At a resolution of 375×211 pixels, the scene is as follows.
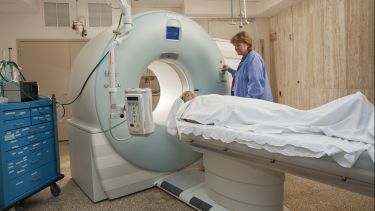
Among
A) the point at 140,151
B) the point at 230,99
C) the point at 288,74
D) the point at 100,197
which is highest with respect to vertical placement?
the point at 288,74

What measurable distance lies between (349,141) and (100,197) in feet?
5.79

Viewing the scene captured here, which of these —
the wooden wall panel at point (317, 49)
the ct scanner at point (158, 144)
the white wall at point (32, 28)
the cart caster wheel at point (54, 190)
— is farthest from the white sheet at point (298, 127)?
the white wall at point (32, 28)

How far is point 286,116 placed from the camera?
59.1 inches

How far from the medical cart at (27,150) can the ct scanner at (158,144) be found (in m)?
0.21

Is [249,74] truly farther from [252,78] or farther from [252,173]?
[252,173]

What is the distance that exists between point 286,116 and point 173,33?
4.27 ft

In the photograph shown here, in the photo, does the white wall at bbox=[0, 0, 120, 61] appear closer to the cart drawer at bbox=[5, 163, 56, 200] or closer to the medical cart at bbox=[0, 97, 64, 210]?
the medical cart at bbox=[0, 97, 64, 210]

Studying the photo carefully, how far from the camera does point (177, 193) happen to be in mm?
2207

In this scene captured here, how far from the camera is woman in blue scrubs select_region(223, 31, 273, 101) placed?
2.47 metres

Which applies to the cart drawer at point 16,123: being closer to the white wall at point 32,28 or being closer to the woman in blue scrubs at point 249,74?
the woman in blue scrubs at point 249,74

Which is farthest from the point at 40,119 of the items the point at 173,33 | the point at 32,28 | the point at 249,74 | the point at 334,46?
the point at 334,46

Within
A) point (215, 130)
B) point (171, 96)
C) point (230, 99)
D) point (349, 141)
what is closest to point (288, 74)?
point (171, 96)

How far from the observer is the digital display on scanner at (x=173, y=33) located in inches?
94.5

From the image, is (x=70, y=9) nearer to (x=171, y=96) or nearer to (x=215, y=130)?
(x=171, y=96)
